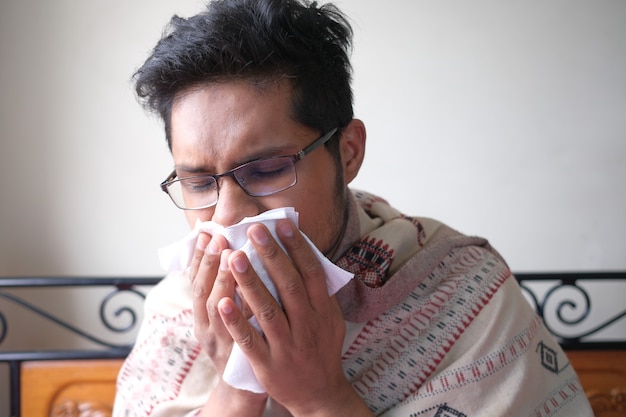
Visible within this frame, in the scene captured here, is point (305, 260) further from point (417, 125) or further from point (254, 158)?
point (417, 125)

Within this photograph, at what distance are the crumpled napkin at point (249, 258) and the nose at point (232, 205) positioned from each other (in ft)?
0.05

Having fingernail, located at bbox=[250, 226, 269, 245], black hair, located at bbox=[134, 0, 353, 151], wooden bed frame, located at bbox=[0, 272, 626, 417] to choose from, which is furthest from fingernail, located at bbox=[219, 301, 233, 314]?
wooden bed frame, located at bbox=[0, 272, 626, 417]

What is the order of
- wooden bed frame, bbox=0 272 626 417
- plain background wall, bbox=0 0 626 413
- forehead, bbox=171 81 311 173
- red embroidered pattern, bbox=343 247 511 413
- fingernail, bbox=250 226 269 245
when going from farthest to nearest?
plain background wall, bbox=0 0 626 413 → wooden bed frame, bbox=0 272 626 417 → red embroidered pattern, bbox=343 247 511 413 → forehead, bbox=171 81 311 173 → fingernail, bbox=250 226 269 245

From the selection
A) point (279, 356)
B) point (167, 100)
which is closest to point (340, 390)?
point (279, 356)

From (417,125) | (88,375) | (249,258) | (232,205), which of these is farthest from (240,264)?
(417,125)

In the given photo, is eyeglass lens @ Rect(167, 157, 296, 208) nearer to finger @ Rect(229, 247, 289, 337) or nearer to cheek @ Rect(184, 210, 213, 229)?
cheek @ Rect(184, 210, 213, 229)

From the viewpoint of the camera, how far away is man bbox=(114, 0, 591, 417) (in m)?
0.86

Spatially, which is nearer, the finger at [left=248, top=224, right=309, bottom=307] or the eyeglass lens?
the finger at [left=248, top=224, right=309, bottom=307]

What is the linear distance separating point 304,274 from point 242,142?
22cm

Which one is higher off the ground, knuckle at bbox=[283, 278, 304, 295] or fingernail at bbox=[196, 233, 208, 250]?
fingernail at bbox=[196, 233, 208, 250]

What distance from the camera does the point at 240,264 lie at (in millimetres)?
787

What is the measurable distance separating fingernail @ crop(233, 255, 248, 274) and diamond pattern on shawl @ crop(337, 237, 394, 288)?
0.95 feet

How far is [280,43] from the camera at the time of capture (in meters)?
0.94

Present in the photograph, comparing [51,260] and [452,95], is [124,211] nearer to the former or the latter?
[51,260]
